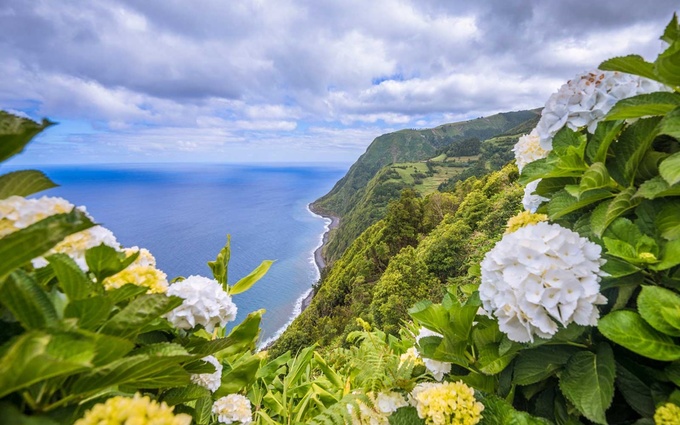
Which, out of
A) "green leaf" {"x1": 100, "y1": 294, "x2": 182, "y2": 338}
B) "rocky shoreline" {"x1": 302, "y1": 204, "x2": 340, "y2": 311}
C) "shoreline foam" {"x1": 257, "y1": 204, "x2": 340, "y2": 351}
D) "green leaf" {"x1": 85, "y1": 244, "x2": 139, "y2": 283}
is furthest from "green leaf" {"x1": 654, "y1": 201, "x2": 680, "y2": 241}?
"rocky shoreline" {"x1": 302, "y1": 204, "x2": 340, "y2": 311}

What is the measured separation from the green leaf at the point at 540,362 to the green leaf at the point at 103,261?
1.34 meters

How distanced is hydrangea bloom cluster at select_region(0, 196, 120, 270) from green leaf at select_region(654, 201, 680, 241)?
5.76ft

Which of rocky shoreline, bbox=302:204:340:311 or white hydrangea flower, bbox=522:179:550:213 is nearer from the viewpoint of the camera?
white hydrangea flower, bbox=522:179:550:213

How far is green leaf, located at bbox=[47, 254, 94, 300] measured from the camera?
2.40 ft

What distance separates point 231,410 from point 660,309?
5.87ft

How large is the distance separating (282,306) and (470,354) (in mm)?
57475

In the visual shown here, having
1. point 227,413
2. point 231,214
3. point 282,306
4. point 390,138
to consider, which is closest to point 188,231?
point 231,214

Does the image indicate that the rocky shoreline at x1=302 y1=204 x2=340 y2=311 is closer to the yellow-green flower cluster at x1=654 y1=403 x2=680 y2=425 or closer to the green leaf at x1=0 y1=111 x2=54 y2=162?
the yellow-green flower cluster at x1=654 y1=403 x2=680 y2=425

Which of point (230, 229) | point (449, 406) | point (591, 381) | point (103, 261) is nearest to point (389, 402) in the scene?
point (449, 406)

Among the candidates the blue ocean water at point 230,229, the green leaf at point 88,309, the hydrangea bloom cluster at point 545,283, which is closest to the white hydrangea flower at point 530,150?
the hydrangea bloom cluster at point 545,283

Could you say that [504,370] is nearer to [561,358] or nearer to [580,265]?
[561,358]

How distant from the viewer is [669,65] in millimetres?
1099

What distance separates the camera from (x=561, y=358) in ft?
3.96

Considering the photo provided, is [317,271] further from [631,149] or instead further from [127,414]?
[127,414]
